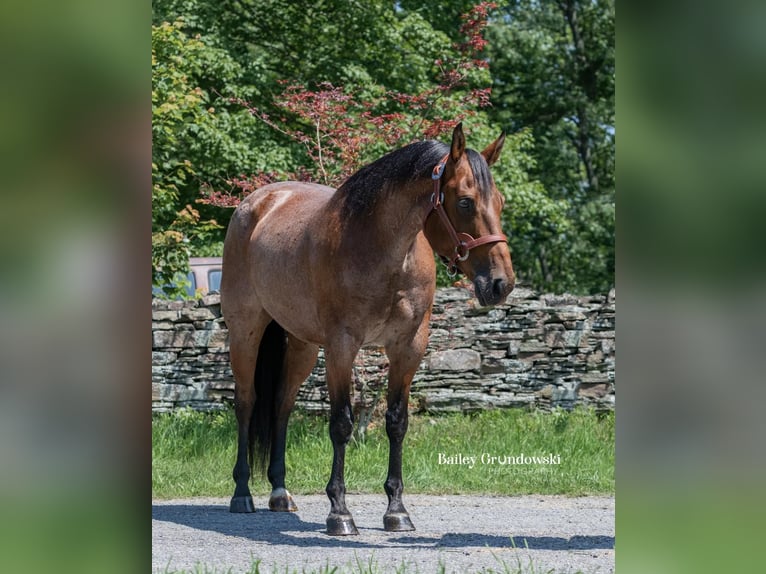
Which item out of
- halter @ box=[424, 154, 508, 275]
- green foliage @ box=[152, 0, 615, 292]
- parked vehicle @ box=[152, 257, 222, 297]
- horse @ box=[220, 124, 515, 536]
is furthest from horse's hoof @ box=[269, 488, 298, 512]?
parked vehicle @ box=[152, 257, 222, 297]

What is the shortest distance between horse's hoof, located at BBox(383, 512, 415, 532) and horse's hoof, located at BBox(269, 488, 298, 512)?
1002 mm

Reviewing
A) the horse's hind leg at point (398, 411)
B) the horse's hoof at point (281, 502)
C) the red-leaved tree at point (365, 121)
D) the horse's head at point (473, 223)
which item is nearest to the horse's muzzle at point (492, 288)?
the horse's head at point (473, 223)

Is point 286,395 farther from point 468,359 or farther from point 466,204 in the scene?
point 468,359

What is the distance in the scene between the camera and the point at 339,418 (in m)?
4.77

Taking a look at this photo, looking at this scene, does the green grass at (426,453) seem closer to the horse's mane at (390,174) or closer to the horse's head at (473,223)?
the horse's mane at (390,174)

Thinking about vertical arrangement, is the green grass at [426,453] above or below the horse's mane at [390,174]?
below

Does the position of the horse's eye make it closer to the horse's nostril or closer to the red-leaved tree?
the horse's nostril

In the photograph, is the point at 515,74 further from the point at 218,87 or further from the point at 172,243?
the point at 172,243

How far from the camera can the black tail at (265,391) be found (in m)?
5.79

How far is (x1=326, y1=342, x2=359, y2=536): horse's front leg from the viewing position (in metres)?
4.66

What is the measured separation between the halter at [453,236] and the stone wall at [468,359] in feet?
11.6
